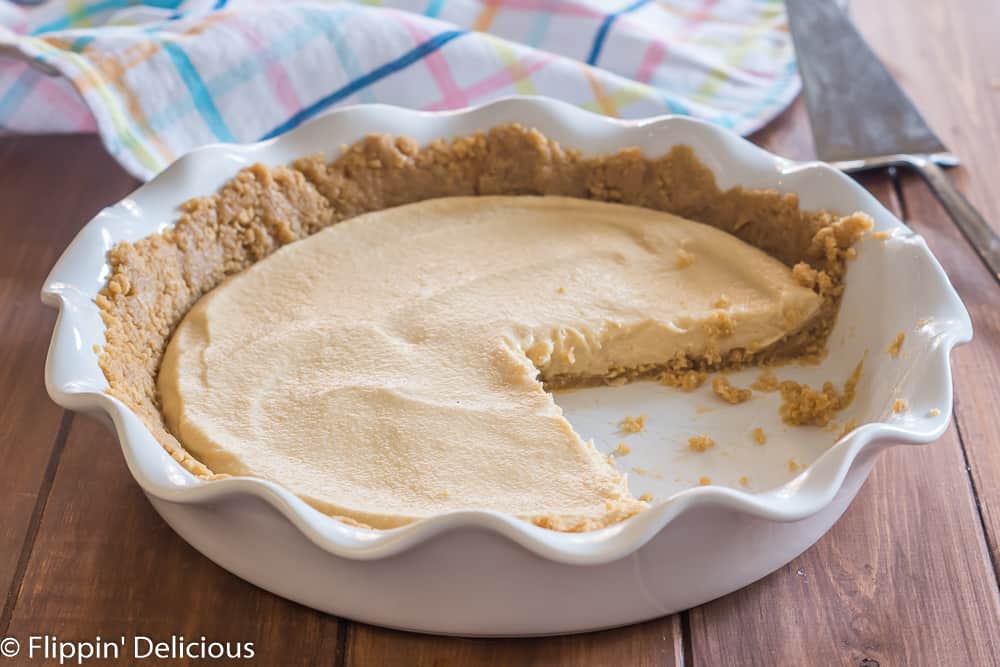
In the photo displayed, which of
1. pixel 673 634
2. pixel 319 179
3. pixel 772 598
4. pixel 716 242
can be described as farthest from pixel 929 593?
pixel 319 179

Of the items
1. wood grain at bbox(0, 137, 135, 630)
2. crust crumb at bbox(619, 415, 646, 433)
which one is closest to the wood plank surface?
crust crumb at bbox(619, 415, 646, 433)

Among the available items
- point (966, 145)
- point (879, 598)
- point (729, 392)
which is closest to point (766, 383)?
point (729, 392)

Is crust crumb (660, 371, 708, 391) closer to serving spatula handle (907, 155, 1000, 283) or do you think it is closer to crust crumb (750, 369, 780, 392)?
crust crumb (750, 369, 780, 392)

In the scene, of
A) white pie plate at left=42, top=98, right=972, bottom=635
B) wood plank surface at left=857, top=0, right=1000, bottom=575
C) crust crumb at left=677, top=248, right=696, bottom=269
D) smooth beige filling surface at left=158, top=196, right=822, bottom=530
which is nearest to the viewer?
white pie plate at left=42, top=98, right=972, bottom=635

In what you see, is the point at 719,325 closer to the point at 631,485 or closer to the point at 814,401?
the point at 814,401

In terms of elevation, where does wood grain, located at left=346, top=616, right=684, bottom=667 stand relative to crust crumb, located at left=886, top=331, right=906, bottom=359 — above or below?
below
